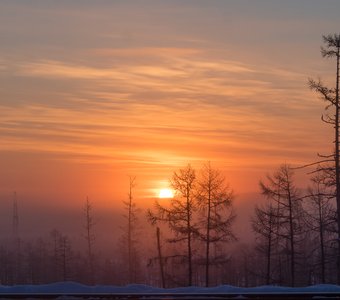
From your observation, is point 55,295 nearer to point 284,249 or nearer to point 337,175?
point 337,175

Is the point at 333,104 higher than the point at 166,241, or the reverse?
the point at 333,104

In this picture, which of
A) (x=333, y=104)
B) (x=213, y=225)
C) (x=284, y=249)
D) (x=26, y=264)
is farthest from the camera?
(x=26, y=264)

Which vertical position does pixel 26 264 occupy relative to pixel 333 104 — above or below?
below

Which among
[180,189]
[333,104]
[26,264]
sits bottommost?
[26,264]

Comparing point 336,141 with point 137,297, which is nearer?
point 137,297

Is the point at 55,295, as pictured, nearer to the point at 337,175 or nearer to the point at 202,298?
the point at 202,298

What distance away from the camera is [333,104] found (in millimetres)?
34938

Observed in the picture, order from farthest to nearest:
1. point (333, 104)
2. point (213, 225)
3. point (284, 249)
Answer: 1. point (284, 249)
2. point (213, 225)
3. point (333, 104)

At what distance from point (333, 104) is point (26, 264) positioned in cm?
9235

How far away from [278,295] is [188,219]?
2189 centimetres

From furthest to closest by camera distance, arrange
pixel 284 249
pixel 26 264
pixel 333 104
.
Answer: pixel 26 264 → pixel 284 249 → pixel 333 104

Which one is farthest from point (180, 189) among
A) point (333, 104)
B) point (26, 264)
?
point (26, 264)

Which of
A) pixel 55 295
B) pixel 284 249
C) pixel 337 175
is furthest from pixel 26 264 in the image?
pixel 55 295

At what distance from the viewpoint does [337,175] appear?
35.5m
